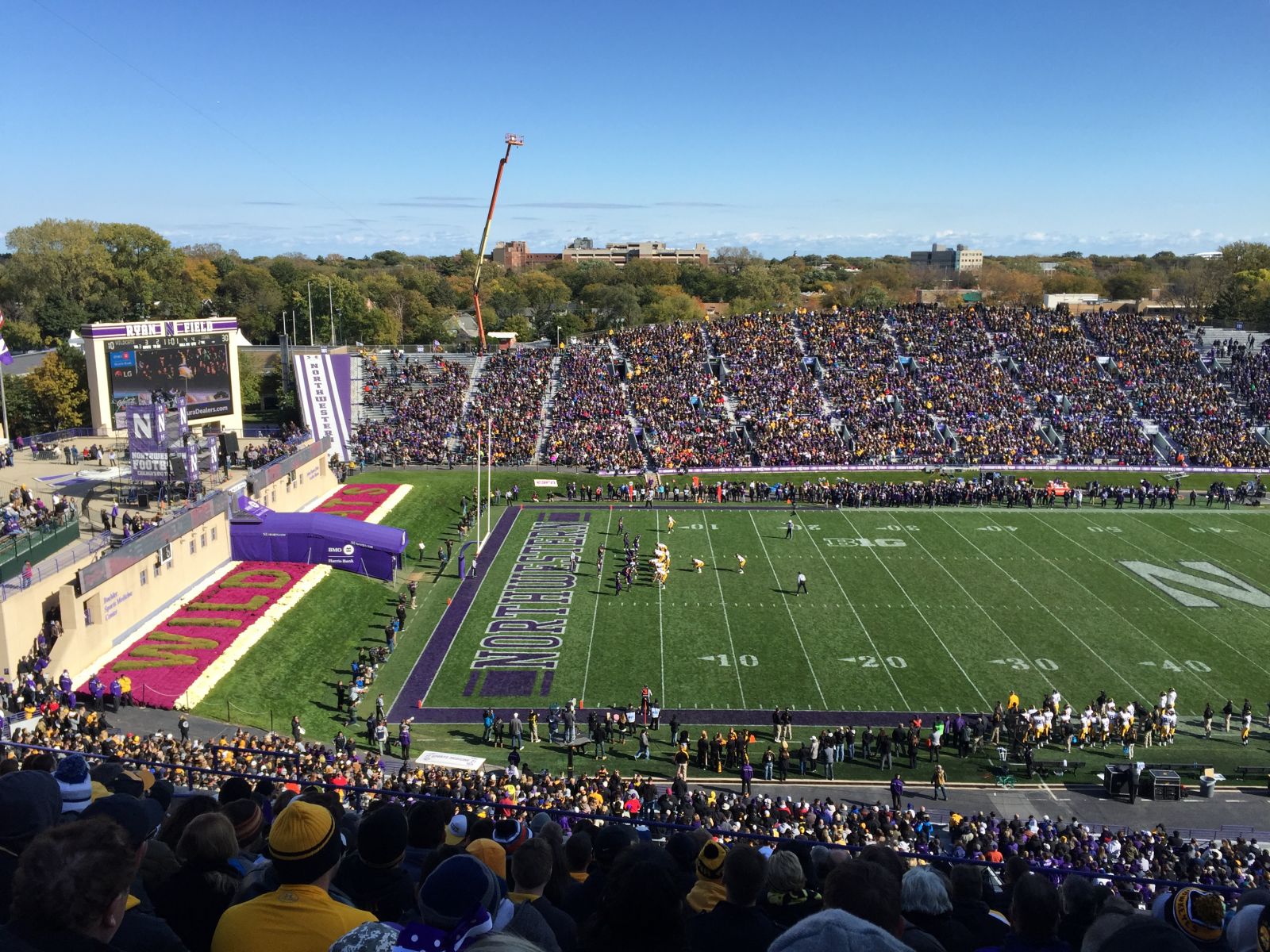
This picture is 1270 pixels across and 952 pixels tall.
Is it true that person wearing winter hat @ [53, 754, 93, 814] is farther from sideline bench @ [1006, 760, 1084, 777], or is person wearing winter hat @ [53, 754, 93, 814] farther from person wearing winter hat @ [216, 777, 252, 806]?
sideline bench @ [1006, 760, 1084, 777]

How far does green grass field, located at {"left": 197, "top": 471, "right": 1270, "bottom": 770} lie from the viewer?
79.9 feet

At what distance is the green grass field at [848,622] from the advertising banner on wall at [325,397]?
8.16 m

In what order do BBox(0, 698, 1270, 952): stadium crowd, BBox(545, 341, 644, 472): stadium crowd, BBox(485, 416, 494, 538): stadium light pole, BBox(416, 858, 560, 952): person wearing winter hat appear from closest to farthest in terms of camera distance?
BBox(0, 698, 1270, 952): stadium crowd, BBox(416, 858, 560, 952): person wearing winter hat, BBox(485, 416, 494, 538): stadium light pole, BBox(545, 341, 644, 472): stadium crowd

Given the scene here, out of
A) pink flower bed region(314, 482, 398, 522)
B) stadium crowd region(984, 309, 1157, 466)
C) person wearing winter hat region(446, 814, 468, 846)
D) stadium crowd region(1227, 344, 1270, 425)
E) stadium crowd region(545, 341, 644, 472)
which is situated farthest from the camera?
stadium crowd region(1227, 344, 1270, 425)

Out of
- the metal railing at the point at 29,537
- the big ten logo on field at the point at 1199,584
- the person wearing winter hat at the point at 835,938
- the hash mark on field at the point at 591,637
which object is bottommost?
the hash mark on field at the point at 591,637

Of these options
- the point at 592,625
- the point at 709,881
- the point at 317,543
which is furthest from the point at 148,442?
the point at 709,881

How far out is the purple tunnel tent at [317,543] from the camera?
A: 31.5m

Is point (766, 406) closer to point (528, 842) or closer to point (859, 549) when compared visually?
point (859, 549)

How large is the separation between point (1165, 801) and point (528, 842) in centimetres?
1929

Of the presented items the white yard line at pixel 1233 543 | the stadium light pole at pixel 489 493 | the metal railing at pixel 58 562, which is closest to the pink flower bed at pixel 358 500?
the stadium light pole at pixel 489 493

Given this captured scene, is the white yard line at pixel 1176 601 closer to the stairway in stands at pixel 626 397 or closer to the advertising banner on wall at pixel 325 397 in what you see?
the stairway in stands at pixel 626 397

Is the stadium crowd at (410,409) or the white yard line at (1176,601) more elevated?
the stadium crowd at (410,409)

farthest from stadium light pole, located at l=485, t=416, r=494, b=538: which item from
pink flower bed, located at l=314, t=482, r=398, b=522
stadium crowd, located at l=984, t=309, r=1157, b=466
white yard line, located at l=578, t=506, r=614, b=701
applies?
stadium crowd, located at l=984, t=309, r=1157, b=466

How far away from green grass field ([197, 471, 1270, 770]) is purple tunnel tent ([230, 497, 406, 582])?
79 centimetres
